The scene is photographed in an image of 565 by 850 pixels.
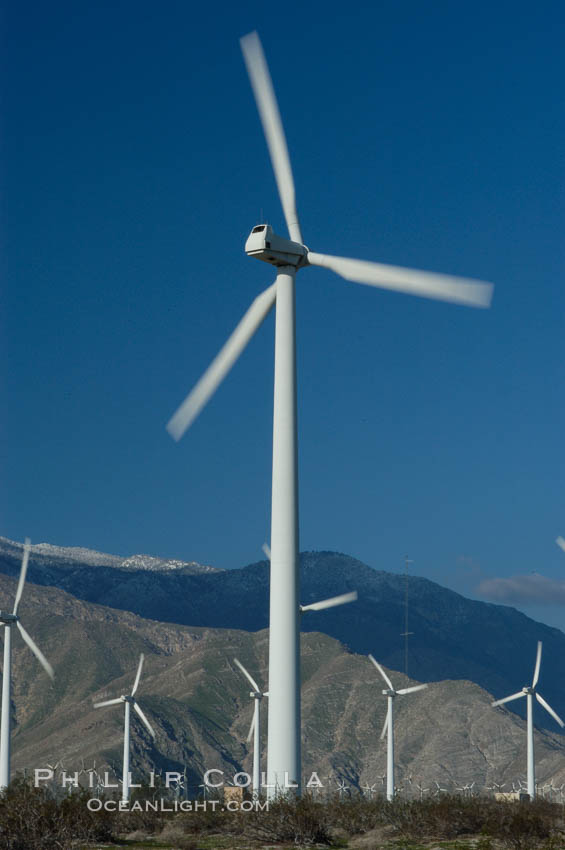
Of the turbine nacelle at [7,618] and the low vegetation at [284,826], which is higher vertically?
the turbine nacelle at [7,618]

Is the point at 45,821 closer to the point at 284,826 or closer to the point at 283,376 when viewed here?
the point at 284,826

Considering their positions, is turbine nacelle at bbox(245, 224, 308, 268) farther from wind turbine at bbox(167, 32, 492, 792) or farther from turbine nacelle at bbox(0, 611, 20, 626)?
turbine nacelle at bbox(0, 611, 20, 626)

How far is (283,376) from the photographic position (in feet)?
111

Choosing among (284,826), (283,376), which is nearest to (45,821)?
(284,826)

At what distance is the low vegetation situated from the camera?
28062 mm

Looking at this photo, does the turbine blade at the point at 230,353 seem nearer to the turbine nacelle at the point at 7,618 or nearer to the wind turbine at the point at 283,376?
the wind turbine at the point at 283,376

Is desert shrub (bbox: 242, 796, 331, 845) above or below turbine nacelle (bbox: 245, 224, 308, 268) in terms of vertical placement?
below

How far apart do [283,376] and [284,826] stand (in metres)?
11.5

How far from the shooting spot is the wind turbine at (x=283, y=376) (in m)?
31.8

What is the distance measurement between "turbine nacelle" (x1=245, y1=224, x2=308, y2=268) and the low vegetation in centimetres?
1450

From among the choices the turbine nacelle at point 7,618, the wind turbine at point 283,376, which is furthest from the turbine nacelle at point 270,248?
the turbine nacelle at point 7,618

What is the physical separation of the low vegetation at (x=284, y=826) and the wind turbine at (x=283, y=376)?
1.39m

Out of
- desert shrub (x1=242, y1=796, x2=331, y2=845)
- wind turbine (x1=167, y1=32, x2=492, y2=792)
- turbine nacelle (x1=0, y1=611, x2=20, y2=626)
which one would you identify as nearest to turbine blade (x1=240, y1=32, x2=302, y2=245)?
wind turbine (x1=167, y1=32, x2=492, y2=792)

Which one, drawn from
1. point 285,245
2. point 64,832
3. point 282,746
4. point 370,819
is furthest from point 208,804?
point 285,245
